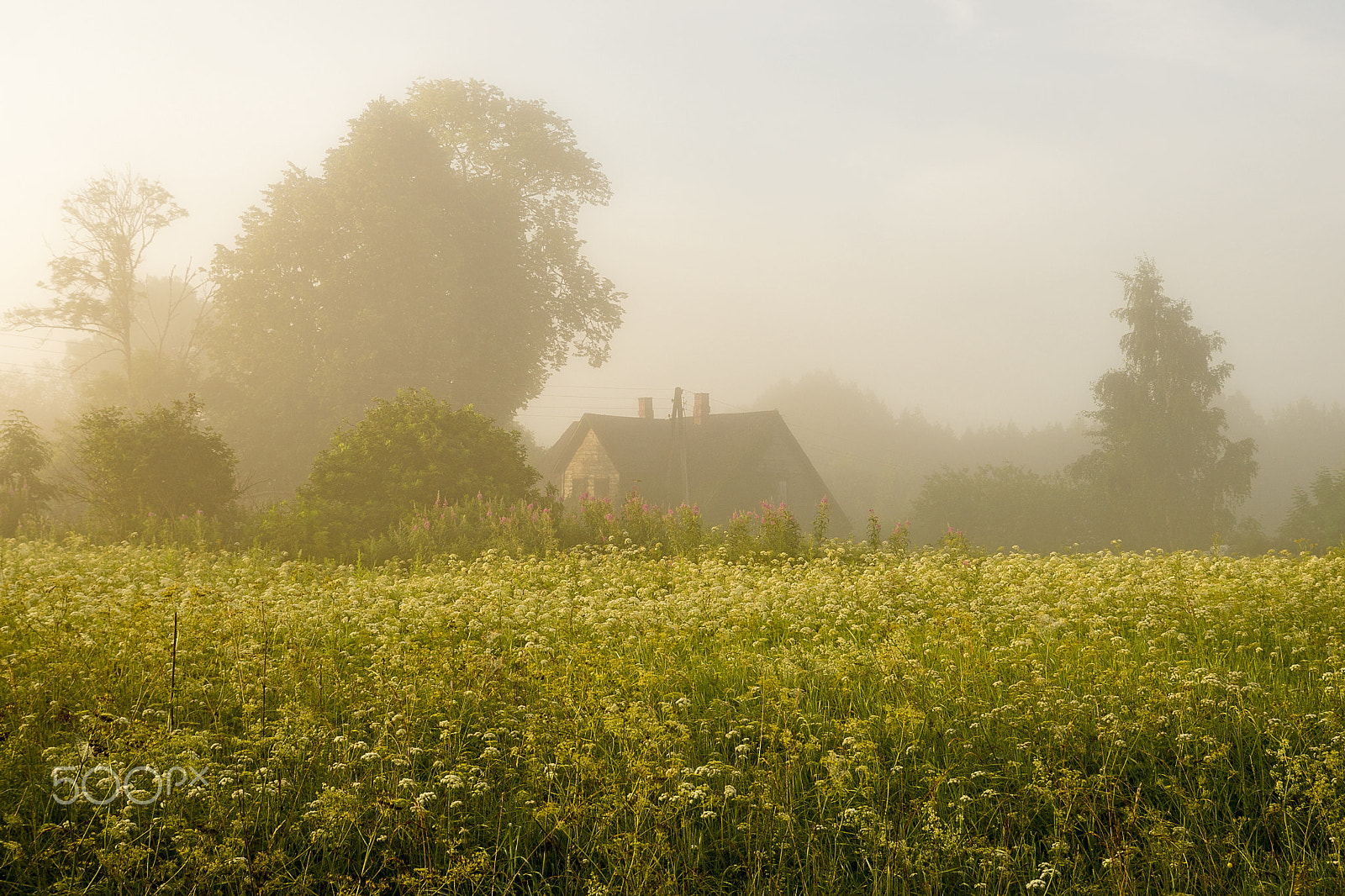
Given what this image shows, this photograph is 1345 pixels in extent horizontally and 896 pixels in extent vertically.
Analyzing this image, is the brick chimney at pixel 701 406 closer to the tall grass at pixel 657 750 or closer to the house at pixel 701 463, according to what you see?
the house at pixel 701 463

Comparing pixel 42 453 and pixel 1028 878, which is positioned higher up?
pixel 42 453

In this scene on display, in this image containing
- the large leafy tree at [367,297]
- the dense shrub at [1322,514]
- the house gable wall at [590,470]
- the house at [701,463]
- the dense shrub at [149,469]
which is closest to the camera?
the dense shrub at [149,469]

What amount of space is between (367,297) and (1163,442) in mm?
37989

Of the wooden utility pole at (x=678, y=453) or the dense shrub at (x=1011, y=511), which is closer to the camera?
the wooden utility pole at (x=678, y=453)

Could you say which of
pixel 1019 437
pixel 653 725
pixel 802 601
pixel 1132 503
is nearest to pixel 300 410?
pixel 802 601

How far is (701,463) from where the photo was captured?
130 feet

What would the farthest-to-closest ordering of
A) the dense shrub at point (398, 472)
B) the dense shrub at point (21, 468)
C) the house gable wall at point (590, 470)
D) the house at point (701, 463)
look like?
1. the house gable wall at point (590, 470)
2. the house at point (701, 463)
3. the dense shrub at point (21, 468)
4. the dense shrub at point (398, 472)

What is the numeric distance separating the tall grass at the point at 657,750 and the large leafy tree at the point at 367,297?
27.0 metres

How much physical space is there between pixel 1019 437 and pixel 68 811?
2968 inches

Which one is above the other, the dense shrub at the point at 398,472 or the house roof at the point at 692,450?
the house roof at the point at 692,450

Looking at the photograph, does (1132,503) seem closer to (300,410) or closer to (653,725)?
(300,410)

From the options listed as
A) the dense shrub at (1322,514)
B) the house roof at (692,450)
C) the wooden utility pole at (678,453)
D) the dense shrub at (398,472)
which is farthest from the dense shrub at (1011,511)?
the dense shrub at (398,472)

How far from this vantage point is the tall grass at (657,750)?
338cm

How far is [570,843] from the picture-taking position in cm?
349
